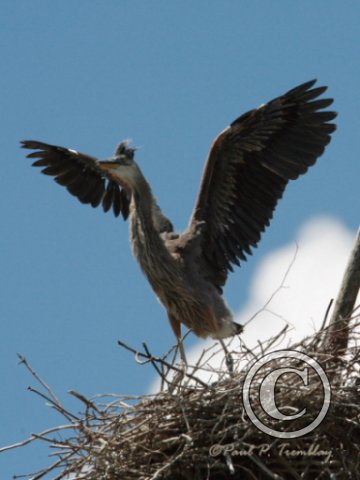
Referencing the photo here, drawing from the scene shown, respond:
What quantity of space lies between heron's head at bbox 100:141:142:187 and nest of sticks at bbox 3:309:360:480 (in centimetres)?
250

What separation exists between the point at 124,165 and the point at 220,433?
3112 millimetres

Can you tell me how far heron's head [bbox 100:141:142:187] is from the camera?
28.5 ft

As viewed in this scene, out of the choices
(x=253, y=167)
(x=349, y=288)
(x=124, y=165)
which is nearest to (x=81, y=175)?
(x=124, y=165)

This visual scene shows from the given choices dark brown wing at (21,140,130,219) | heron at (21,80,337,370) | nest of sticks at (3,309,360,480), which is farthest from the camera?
dark brown wing at (21,140,130,219)

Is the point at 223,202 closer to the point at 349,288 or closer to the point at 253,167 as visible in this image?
the point at 253,167

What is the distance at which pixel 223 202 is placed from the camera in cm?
870

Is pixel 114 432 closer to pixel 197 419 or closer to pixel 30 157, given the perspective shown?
pixel 197 419

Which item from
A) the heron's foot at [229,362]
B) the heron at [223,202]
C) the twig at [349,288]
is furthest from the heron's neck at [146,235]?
the heron's foot at [229,362]

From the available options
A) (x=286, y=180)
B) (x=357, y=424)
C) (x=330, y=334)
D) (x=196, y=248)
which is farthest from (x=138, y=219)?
(x=357, y=424)

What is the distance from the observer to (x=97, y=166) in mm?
Answer: 9094

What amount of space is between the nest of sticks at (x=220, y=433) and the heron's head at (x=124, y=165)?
2500mm

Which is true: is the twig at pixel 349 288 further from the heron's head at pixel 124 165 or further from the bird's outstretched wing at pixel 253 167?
the heron's head at pixel 124 165

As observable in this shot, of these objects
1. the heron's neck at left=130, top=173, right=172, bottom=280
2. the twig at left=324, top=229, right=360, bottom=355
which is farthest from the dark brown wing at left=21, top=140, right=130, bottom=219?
the twig at left=324, top=229, right=360, bottom=355

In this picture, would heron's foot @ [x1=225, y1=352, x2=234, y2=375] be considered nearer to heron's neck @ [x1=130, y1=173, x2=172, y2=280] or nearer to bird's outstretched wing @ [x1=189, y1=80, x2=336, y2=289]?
heron's neck @ [x1=130, y1=173, x2=172, y2=280]
